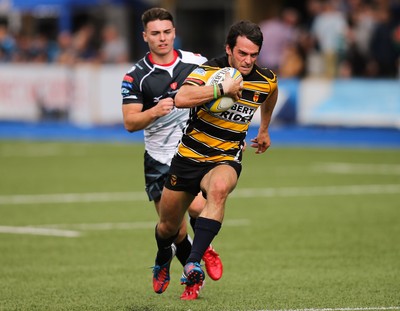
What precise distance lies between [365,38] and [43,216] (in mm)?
10961

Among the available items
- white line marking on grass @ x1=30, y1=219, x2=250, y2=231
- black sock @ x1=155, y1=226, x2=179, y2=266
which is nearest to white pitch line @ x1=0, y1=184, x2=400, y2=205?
white line marking on grass @ x1=30, y1=219, x2=250, y2=231

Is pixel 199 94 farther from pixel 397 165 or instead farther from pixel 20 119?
pixel 20 119

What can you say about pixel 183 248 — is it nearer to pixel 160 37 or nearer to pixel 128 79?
pixel 128 79

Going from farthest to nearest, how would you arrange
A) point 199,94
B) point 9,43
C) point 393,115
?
point 9,43, point 393,115, point 199,94

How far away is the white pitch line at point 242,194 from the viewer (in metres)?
15.1

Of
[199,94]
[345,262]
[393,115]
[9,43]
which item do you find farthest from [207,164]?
[9,43]

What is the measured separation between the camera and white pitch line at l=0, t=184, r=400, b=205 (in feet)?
49.4

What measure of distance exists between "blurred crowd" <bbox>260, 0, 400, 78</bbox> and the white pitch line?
6.19 meters

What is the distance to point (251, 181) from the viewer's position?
56.1 feet

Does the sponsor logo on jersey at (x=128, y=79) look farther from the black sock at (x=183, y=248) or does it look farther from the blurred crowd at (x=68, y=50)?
the blurred crowd at (x=68, y=50)

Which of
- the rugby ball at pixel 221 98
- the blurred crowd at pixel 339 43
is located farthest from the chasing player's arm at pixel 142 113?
the blurred crowd at pixel 339 43

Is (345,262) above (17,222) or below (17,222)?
above

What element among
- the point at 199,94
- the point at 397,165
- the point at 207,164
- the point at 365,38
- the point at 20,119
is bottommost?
the point at 20,119

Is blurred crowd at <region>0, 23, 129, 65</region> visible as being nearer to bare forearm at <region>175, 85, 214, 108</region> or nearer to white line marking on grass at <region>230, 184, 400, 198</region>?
white line marking on grass at <region>230, 184, 400, 198</region>
